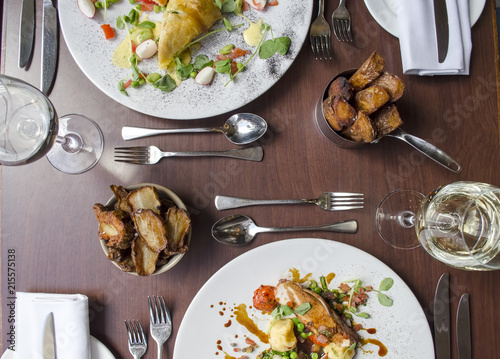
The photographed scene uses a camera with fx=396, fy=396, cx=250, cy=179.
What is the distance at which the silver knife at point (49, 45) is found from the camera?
4.20ft

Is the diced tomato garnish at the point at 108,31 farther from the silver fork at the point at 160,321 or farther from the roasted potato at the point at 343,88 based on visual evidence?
the silver fork at the point at 160,321

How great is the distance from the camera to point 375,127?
1.17 meters

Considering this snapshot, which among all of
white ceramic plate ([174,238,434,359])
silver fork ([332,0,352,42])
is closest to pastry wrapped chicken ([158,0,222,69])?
silver fork ([332,0,352,42])

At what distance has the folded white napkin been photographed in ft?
4.22

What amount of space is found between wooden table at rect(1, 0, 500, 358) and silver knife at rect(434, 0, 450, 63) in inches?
4.0

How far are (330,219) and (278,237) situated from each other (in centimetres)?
18

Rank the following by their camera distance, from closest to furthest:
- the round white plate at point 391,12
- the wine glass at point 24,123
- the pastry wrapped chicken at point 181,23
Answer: the wine glass at point 24,123
the pastry wrapped chicken at point 181,23
the round white plate at point 391,12

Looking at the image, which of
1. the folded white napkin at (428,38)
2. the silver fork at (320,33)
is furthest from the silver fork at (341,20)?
the folded white napkin at (428,38)

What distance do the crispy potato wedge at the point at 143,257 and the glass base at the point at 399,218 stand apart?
73cm

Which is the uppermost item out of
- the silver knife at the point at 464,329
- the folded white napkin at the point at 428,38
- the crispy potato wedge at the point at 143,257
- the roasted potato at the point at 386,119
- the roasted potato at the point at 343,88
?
the folded white napkin at the point at 428,38

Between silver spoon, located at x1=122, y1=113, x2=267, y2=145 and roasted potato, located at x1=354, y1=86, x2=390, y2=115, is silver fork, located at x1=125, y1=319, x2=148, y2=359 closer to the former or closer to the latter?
silver spoon, located at x1=122, y1=113, x2=267, y2=145

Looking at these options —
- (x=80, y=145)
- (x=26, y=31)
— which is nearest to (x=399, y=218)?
(x=80, y=145)

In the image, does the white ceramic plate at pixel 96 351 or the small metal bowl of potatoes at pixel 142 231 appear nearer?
the small metal bowl of potatoes at pixel 142 231

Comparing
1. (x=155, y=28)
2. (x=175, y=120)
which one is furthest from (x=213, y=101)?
(x=155, y=28)
